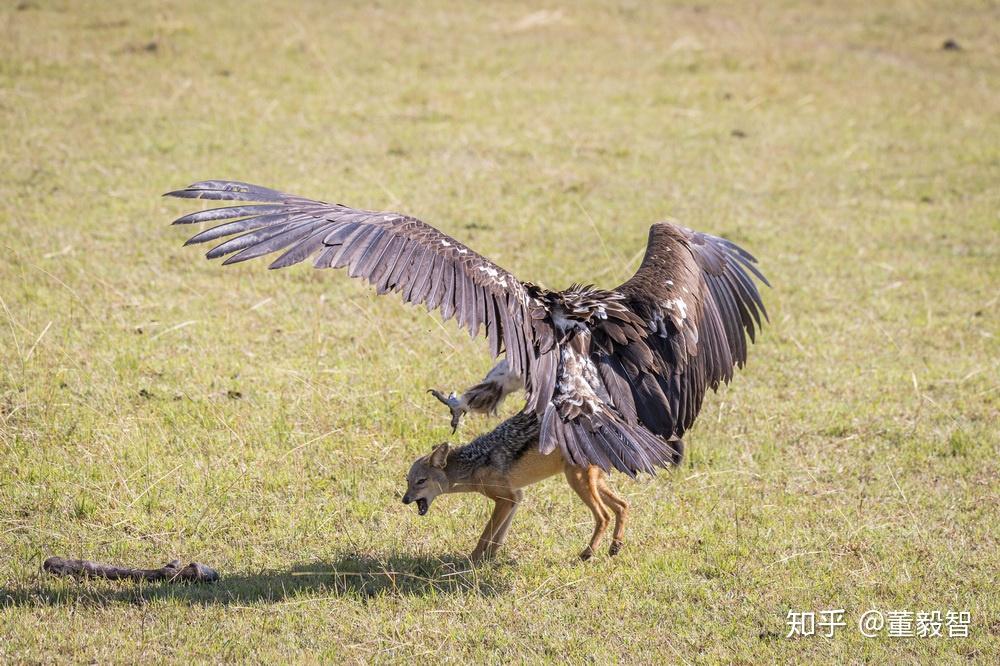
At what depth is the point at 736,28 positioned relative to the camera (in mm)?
18797

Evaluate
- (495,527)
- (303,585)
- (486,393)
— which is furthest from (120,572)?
(486,393)

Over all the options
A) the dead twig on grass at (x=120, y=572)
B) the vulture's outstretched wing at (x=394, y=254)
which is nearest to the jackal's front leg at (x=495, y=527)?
the vulture's outstretched wing at (x=394, y=254)

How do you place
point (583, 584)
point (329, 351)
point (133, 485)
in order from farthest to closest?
point (329, 351), point (133, 485), point (583, 584)

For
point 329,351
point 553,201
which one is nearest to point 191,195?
point 329,351

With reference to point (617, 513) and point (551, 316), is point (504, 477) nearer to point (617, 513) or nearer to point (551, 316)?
point (617, 513)

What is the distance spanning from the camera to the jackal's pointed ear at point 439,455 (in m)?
5.86

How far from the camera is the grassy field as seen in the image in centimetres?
539

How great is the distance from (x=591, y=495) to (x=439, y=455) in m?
0.83

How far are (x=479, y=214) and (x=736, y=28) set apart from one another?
9.70 m

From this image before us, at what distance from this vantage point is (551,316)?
580cm

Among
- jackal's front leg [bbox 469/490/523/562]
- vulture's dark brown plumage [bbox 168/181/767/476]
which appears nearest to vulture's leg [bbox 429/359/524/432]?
vulture's dark brown plumage [bbox 168/181/767/476]

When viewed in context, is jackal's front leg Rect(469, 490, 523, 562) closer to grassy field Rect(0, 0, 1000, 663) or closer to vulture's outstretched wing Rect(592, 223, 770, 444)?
grassy field Rect(0, 0, 1000, 663)

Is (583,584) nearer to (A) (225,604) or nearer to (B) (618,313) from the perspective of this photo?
(B) (618,313)

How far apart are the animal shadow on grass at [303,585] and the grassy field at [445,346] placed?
0.07 ft
